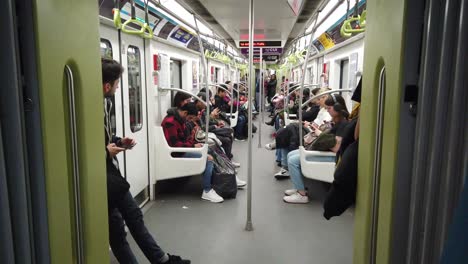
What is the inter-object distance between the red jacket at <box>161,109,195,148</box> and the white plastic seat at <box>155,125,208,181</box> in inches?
3.0

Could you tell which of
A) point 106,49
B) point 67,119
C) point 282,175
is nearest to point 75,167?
point 67,119

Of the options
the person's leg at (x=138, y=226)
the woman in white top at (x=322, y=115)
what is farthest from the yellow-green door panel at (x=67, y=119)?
the woman in white top at (x=322, y=115)

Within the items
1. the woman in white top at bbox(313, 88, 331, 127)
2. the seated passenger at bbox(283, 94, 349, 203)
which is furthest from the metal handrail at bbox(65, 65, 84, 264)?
the woman in white top at bbox(313, 88, 331, 127)

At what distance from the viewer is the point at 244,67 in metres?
18.3

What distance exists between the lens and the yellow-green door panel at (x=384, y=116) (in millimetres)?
1348

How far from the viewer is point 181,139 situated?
5.05 meters

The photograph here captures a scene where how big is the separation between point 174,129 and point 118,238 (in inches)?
93.6

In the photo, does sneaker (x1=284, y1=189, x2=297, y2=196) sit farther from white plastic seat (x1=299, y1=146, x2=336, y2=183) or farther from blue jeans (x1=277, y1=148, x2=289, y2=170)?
blue jeans (x1=277, y1=148, x2=289, y2=170)

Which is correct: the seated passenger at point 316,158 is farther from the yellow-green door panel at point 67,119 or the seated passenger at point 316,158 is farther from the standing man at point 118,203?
the yellow-green door panel at point 67,119

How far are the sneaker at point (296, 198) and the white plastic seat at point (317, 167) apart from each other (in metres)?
0.43

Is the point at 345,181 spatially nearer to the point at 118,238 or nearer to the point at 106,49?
the point at 118,238
